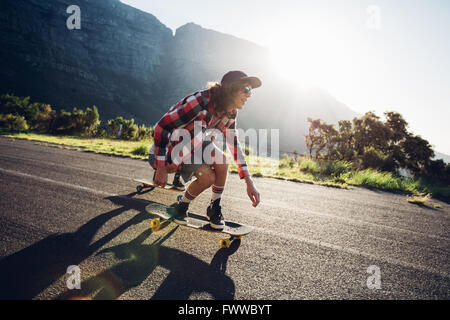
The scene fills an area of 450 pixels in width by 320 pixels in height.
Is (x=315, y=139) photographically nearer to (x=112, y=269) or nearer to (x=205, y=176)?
(x=205, y=176)

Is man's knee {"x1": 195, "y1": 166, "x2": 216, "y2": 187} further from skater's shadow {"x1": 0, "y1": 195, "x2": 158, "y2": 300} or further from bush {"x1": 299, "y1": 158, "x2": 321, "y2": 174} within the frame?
bush {"x1": 299, "y1": 158, "x2": 321, "y2": 174}

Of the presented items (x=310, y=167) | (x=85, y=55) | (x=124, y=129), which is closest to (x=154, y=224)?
(x=310, y=167)

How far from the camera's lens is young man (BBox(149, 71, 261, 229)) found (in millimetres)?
2443

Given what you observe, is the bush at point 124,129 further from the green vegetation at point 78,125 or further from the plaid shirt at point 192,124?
the plaid shirt at point 192,124

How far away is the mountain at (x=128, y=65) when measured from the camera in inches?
2672

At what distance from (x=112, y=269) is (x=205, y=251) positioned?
978 millimetres

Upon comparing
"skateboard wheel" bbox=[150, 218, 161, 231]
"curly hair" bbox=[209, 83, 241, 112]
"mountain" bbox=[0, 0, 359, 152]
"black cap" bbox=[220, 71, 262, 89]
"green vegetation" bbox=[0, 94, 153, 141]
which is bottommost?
"skateboard wheel" bbox=[150, 218, 161, 231]

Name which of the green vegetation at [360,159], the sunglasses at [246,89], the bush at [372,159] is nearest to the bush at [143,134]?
the green vegetation at [360,159]

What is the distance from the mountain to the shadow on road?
72.0 meters

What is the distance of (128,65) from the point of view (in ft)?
349

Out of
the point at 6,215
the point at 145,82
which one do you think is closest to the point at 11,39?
the point at 145,82

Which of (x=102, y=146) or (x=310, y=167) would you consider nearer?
(x=310, y=167)

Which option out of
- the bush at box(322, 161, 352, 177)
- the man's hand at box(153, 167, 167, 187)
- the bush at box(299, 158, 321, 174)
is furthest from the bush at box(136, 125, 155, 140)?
the man's hand at box(153, 167, 167, 187)

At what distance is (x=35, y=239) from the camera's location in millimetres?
2363
